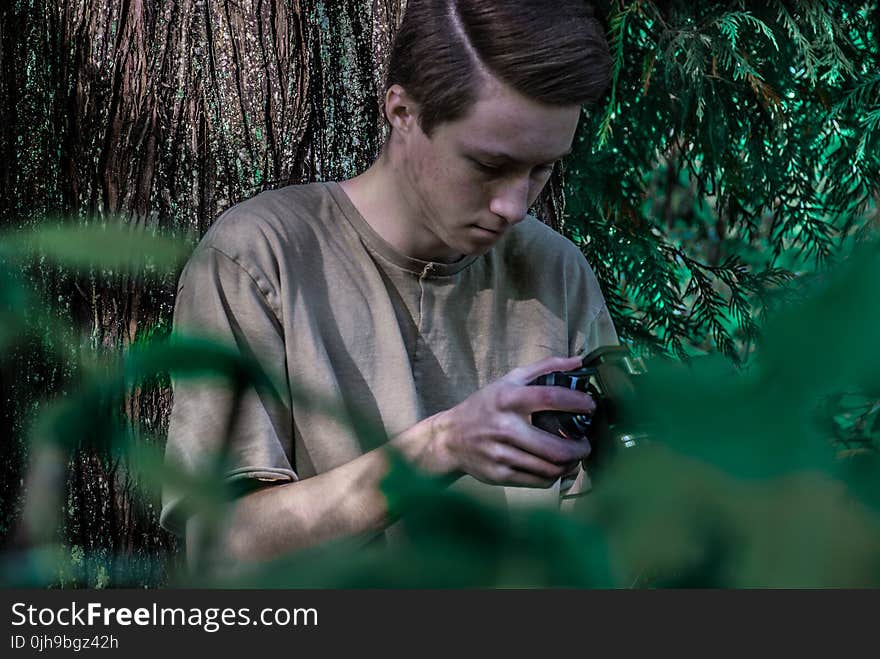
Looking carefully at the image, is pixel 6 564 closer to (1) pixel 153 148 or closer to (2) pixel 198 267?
(2) pixel 198 267

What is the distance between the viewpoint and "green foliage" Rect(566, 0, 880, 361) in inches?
101

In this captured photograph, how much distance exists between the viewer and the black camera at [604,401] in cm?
42

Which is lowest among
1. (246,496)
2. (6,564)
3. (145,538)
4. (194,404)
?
(145,538)

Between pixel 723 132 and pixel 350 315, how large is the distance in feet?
4.77

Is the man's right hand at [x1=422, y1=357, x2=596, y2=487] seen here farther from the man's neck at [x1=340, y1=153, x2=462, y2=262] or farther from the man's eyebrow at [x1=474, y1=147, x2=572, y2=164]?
the man's neck at [x1=340, y1=153, x2=462, y2=262]

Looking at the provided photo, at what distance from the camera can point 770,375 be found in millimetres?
300

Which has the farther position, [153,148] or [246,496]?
[153,148]

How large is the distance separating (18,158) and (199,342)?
6.26ft

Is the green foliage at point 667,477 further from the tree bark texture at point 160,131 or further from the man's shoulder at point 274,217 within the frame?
the tree bark texture at point 160,131

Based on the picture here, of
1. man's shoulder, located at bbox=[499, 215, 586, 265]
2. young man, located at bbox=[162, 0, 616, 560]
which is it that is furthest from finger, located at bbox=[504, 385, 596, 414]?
man's shoulder, located at bbox=[499, 215, 586, 265]

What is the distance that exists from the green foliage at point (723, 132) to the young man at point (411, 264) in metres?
0.94

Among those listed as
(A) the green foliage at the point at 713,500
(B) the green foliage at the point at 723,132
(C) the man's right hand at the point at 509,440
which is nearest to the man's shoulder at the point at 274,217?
(C) the man's right hand at the point at 509,440

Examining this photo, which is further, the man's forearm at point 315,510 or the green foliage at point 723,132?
the green foliage at point 723,132

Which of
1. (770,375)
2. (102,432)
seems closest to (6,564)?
(102,432)
